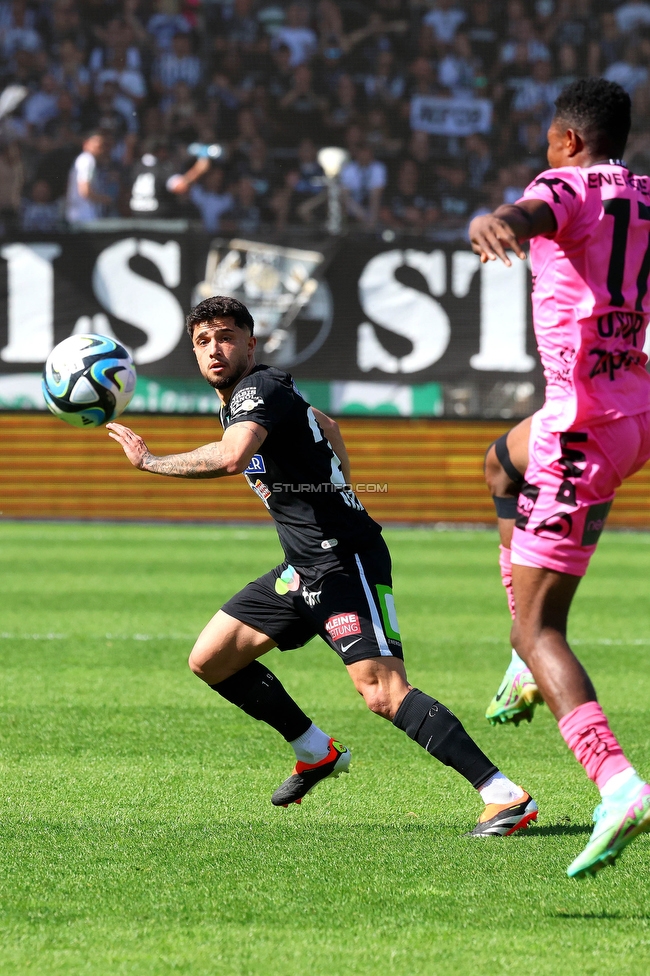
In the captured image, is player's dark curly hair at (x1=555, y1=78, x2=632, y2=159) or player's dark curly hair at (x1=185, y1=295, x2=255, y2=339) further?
player's dark curly hair at (x1=185, y1=295, x2=255, y2=339)

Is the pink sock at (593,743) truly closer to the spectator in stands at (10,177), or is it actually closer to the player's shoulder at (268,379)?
the player's shoulder at (268,379)

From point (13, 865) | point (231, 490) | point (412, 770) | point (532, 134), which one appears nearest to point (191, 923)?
point (13, 865)

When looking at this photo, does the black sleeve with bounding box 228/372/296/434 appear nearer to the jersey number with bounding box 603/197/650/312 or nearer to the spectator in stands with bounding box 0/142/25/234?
the jersey number with bounding box 603/197/650/312

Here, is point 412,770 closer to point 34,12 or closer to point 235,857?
point 235,857

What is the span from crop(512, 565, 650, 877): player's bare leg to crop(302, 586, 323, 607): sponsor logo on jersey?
120 centimetres

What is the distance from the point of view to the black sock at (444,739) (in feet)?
15.1

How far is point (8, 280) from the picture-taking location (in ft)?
58.7

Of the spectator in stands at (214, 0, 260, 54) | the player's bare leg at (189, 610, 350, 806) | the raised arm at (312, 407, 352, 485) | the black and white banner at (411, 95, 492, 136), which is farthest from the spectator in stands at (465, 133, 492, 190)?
the player's bare leg at (189, 610, 350, 806)

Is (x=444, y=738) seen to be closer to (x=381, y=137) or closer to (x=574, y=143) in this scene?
(x=574, y=143)

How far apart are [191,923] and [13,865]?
854 millimetres

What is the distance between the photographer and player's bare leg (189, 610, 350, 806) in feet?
16.9

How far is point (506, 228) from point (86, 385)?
2.76 metres

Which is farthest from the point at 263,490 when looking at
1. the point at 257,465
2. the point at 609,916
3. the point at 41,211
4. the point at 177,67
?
the point at 177,67

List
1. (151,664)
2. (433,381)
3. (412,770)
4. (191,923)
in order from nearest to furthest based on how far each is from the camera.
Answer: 1. (191,923)
2. (412,770)
3. (151,664)
4. (433,381)
